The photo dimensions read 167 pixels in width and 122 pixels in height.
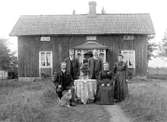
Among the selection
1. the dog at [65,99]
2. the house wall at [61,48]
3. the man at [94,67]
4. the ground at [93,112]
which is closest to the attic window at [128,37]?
the house wall at [61,48]

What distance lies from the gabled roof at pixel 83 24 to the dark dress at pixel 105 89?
13844 millimetres

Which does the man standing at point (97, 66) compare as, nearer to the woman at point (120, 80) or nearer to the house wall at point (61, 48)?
the woman at point (120, 80)

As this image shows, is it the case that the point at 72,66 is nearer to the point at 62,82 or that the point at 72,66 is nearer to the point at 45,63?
the point at 62,82

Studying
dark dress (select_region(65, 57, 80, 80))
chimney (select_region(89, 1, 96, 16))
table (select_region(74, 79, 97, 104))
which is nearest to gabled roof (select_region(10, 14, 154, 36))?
chimney (select_region(89, 1, 96, 16))

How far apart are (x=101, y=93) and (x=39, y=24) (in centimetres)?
1653

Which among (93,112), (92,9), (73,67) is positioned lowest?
(93,112)

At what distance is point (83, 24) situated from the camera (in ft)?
85.6

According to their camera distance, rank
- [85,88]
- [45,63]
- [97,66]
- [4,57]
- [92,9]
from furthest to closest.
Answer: [4,57]
[92,9]
[45,63]
[97,66]
[85,88]

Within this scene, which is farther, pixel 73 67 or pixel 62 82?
A: pixel 73 67

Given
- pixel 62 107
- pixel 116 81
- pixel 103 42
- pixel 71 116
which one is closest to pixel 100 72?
pixel 116 81

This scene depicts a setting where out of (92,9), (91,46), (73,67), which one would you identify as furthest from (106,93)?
(92,9)

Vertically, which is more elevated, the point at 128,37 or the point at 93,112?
the point at 128,37

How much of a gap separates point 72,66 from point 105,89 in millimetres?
2012

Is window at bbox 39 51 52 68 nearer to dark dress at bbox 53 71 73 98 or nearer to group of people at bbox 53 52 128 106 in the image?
group of people at bbox 53 52 128 106
